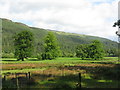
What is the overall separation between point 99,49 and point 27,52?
119 feet

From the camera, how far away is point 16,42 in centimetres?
7956

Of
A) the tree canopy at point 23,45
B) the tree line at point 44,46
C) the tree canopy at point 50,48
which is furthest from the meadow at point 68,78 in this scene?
the tree canopy at point 50,48

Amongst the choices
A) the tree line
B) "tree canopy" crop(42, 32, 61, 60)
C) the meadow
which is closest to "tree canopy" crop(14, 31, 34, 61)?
the tree line

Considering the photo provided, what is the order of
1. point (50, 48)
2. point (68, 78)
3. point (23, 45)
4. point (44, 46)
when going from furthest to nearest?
point (50, 48) < point (44, 46) < point (23, 45) < point (68, 78)

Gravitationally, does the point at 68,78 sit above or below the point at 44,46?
below

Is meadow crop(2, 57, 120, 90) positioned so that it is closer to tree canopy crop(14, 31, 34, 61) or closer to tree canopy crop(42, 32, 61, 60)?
tree canopy crop(14, 31, 34, 61)

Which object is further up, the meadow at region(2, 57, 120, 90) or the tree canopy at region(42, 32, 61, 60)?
the tree canopy at region(42, 32, 61, 60)

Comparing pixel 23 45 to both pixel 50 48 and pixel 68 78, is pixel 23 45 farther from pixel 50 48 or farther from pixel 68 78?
pixel 68 78

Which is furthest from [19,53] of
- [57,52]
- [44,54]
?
[57,52]

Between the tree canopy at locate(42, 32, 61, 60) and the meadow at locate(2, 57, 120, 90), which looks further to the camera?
the tree canopy at locate(42, 32, 61, 60)

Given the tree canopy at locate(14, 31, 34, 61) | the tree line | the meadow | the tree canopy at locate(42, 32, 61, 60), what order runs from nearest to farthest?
the meadow → the tree canopy at locate(14, 31, 34, 61) → the tree line → the tree canopy at locate(42, 32, 61, 60)

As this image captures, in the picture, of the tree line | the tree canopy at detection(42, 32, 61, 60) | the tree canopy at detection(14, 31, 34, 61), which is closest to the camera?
the tree canopy at detection(14, 31, 34, 61)

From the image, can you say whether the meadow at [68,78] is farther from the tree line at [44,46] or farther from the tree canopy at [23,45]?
the tree line at [44,46]

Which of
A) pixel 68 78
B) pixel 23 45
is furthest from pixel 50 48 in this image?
pixel 68 78
